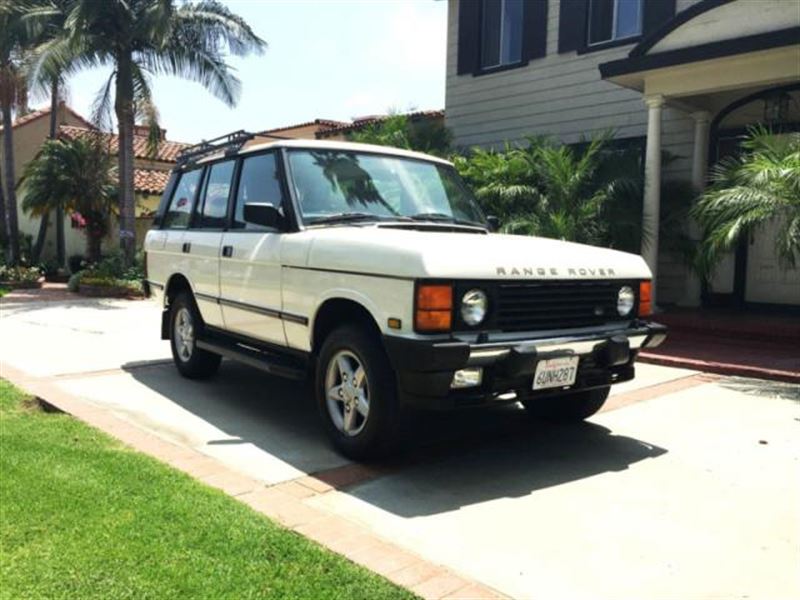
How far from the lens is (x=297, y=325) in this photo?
16.8 ft

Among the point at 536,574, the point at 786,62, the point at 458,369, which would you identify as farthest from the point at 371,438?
the point at 786,62

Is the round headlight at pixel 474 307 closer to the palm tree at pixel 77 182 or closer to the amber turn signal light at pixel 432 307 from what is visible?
the amber turn signal light at pixel 432 307

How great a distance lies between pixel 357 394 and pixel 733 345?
6.32m

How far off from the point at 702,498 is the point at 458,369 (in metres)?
1.58

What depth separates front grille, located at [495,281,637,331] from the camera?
432 centimetres

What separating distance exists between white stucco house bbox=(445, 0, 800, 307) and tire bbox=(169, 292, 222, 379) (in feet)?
20.6

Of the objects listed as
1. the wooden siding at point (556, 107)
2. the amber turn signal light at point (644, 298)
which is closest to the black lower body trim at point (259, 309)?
the amber turn signal light at point (644, 298)

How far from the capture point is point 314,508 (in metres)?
3.90

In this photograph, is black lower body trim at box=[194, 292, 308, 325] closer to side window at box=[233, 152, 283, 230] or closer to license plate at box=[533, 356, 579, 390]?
side window at box=[233, 152, 283, 230]

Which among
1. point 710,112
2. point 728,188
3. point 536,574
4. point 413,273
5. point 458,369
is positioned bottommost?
point 536,574

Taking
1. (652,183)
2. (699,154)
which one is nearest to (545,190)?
(652,183)

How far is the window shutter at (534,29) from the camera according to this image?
13.3 m

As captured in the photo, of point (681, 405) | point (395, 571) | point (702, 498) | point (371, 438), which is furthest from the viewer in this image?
point (681, 405)

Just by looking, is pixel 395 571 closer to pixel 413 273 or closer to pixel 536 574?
pixel 536 574
